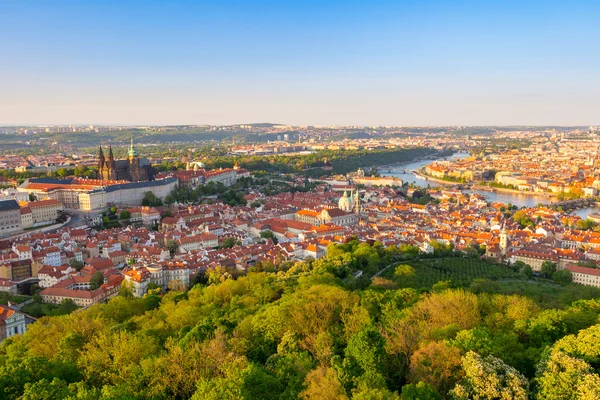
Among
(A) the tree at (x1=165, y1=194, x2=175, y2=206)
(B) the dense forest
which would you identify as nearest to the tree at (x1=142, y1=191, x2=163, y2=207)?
(A) the tree at (x1=165, y1=194, x2=175, y2=206)

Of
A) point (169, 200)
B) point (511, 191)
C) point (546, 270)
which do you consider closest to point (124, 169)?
point (169, 200)

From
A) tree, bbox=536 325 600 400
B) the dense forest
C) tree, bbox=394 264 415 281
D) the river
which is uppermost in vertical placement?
tree, bbox=536 325 600 400

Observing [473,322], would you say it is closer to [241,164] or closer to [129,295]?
[129,295]

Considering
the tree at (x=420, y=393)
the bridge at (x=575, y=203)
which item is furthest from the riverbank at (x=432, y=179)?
the tree at (x=420, y=393)

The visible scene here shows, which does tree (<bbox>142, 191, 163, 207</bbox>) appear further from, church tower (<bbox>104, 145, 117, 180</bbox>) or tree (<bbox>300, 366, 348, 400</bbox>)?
tree (<bbox>300, 366, 348, 400</bbox>)

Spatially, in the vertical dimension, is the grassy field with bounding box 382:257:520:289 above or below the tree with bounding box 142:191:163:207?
below

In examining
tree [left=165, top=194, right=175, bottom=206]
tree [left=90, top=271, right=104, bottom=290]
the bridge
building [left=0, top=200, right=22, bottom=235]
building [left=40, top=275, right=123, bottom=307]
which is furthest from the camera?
the bridge
